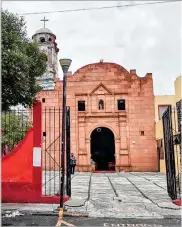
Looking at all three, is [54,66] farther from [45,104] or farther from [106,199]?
[106,199]

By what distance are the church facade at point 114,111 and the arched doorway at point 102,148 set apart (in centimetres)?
230

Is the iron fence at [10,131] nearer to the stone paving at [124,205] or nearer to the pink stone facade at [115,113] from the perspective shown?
the stone paving at [124,205]

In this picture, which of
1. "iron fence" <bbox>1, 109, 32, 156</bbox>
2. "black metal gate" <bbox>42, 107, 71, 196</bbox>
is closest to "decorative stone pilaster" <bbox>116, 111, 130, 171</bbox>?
"black metal gate" <bbox>42, 107, 71, 196</bbox>

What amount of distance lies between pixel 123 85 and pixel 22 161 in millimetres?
18622

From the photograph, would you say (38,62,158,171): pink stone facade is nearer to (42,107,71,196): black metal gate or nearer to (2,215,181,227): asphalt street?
(42,107,71,196): black metal gate

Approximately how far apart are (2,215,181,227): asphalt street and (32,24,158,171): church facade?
18.5 metres

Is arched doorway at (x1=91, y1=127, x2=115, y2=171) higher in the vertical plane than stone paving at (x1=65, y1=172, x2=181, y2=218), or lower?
higher

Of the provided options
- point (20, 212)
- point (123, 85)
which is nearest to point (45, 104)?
point (123, 85)

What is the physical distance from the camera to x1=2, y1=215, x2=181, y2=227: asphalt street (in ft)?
24.6

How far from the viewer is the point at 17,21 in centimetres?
948

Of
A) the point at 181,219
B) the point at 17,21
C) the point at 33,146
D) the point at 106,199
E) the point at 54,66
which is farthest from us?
the point at 54,66

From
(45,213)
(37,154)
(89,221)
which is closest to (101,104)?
(37,154)

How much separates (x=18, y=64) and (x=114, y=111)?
19455 millimetres

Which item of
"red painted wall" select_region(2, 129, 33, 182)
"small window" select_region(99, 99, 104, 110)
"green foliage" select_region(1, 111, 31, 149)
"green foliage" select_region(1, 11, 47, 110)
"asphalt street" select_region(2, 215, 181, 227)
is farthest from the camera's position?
"small window" select_region(99, 99, 104, 110)
